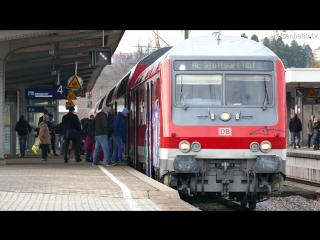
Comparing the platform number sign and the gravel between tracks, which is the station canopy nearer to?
the platform number sign

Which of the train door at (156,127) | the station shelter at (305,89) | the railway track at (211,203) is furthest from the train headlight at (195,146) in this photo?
the station shelter at (305,89)

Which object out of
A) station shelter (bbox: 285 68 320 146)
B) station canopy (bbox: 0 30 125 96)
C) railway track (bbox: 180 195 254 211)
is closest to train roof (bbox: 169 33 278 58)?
railway track (bbox: 180 195 254 211)

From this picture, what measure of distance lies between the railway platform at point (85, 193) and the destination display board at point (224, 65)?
225 centimetres

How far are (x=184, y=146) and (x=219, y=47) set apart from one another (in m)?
2.12

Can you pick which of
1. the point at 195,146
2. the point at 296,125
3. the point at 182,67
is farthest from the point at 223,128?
the point at 296,125

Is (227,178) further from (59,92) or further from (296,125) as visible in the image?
(296,125)

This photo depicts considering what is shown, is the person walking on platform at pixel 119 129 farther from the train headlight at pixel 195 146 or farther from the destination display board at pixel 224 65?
the train headlight at pixel 195 146

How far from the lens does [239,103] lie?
14859 mm

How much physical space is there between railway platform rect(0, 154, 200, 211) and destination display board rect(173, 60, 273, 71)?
2.25m

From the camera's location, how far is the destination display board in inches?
587

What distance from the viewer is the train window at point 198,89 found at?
48.6 ft

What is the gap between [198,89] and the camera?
1489 cm
